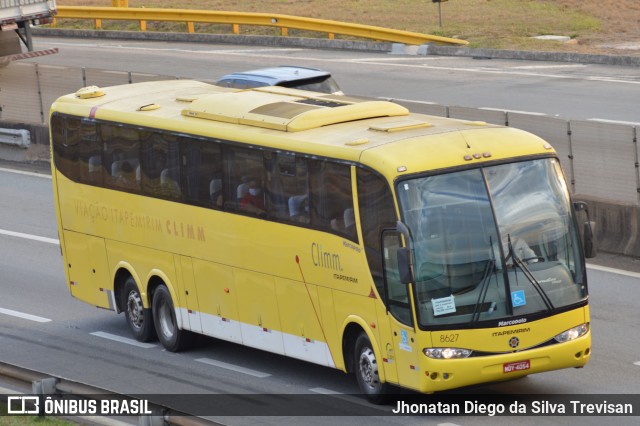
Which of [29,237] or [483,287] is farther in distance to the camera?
[29,237]

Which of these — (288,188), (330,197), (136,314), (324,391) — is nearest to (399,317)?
(330,197)

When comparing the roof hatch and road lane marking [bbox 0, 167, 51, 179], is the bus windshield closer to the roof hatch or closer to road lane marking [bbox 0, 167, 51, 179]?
the roof hatch

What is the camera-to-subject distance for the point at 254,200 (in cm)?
1515

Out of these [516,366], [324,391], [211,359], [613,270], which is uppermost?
[516,366]

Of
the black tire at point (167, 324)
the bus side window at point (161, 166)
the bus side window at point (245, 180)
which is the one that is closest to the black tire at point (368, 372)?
the bus side window at point (245, 180)

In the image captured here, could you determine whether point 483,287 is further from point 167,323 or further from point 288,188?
point 167,323

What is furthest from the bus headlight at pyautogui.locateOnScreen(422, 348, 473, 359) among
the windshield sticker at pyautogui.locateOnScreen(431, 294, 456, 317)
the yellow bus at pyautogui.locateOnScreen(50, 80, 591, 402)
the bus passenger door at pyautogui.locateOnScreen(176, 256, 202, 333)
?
the bus passenger door at pyautogui.locateOnScreen(176, 256, 202, 333)

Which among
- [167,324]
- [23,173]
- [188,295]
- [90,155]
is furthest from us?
[23,173]

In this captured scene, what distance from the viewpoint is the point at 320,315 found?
14266mm

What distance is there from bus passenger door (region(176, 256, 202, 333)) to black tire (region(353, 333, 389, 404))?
3.04m

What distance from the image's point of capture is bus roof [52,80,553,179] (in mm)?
→ 13312

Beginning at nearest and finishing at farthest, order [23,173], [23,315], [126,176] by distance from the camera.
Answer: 1. [126,176]
2. [23,315]
3. [23,173]

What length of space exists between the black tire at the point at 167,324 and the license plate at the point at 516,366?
509 cm

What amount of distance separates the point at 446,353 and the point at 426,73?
24188mm
